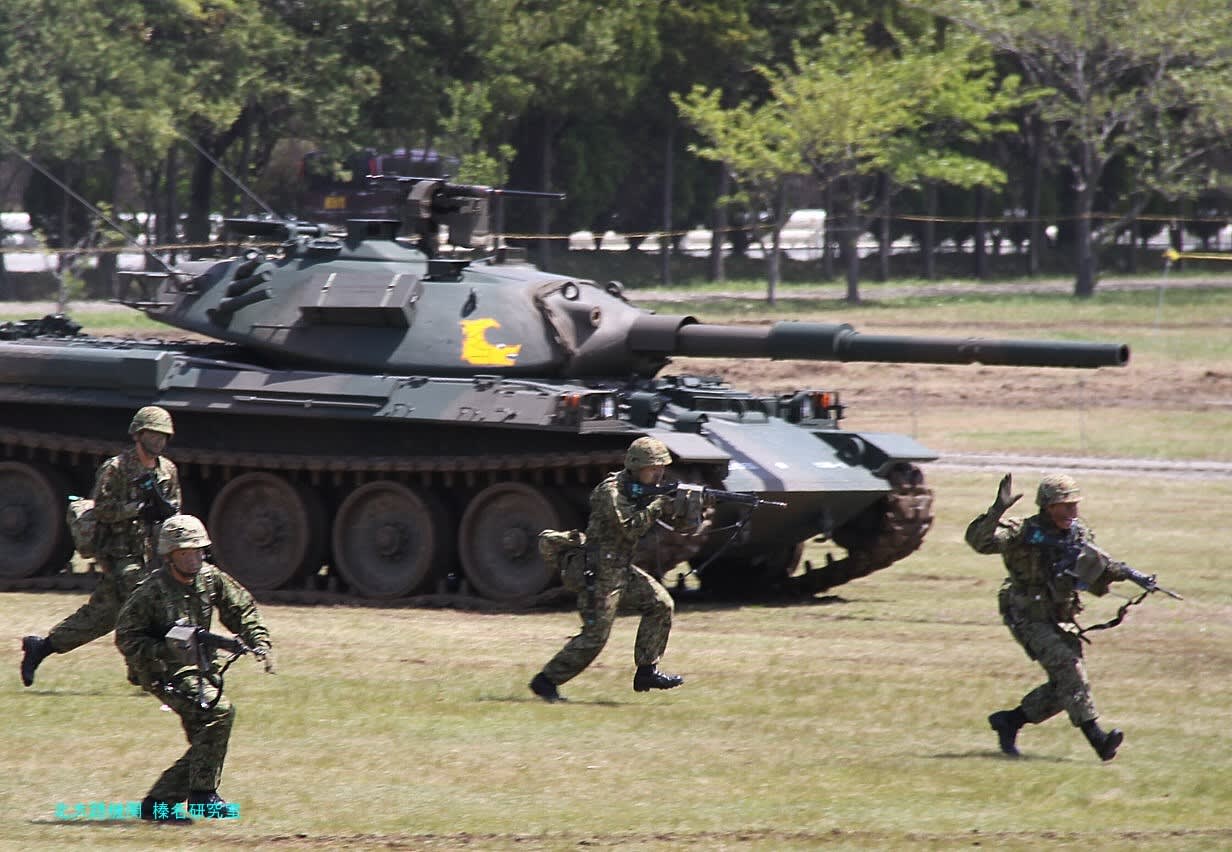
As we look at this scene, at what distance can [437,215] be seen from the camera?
62.1ft

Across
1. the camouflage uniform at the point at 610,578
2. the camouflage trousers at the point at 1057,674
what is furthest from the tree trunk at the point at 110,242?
the camouflage trousers at the point at 1057,674

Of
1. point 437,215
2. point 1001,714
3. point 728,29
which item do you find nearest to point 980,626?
point 1001,714

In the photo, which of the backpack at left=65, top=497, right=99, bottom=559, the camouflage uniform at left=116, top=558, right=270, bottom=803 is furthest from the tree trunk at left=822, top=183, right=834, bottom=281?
the camouflage uniform at left=116, top=558, right=270, bottom=803

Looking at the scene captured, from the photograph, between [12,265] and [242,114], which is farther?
[12,265]

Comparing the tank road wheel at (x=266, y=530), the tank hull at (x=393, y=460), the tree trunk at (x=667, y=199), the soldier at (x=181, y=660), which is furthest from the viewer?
the tree trunk at (x=667, y=199)

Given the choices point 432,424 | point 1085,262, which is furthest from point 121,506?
point 1085,262

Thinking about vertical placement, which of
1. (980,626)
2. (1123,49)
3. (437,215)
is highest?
(1123,49)

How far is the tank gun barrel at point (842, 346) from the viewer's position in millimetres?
15922

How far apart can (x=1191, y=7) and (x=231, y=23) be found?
22.1 meters

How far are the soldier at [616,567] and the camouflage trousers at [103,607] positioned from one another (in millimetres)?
2495

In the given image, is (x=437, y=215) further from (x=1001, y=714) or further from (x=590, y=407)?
(x=1001, y=714)

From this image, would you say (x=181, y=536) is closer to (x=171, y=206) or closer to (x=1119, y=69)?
(x=171, y=206)

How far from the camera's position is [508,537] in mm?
16922

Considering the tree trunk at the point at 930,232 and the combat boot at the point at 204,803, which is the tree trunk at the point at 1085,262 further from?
the combat boot at the point at 204,803
